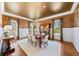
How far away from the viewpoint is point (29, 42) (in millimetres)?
2594

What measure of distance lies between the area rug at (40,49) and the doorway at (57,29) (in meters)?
0.15

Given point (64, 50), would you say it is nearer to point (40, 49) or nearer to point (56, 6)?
point (40, 49)

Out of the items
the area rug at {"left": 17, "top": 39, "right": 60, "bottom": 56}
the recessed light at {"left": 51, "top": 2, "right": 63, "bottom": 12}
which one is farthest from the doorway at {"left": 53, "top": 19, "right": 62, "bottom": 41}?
the recessed light at {"left": 51, "top": 2, "right": 63, "bottom": 12}

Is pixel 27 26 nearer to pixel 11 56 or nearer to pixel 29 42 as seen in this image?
pixel 29 42

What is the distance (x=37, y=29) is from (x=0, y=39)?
92 cm

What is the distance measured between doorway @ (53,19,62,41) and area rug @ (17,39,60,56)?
0.15m

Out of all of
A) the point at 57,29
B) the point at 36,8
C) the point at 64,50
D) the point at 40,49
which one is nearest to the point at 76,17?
the point at 57,29

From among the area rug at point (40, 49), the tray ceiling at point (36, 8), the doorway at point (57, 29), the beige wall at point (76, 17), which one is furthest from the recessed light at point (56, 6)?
the area rug at point (40, 49)

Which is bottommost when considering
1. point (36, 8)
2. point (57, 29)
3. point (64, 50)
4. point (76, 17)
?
point (64, 50)

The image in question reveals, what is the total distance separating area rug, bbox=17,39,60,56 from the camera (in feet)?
8.20

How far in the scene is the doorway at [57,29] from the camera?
258cm

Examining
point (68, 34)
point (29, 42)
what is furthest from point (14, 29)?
point (68, 34)

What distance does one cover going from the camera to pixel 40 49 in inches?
101

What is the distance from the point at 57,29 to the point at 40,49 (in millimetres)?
664
